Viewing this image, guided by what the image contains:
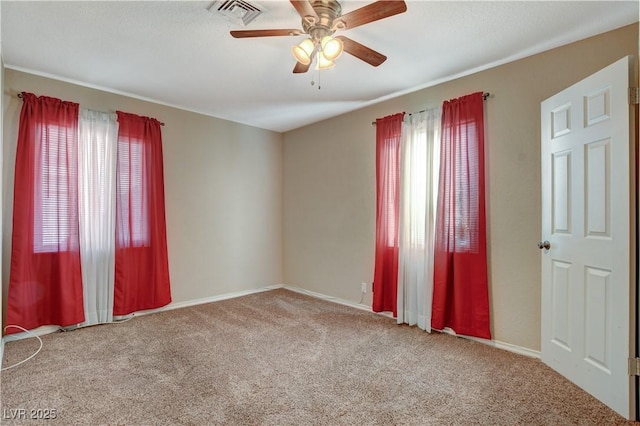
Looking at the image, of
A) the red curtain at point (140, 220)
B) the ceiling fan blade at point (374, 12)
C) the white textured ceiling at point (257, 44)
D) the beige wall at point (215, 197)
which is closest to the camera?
the ceiling fan blade at point (374, 12)

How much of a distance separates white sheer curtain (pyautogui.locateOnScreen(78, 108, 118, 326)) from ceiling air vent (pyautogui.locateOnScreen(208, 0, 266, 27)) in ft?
6.92

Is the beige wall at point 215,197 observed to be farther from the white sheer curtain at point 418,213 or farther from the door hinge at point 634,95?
the door hinge at point 634,95

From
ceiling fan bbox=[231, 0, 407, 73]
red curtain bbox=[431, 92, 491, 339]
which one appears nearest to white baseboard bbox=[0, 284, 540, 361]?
red curtain bbox=[431, 92, 491, 339]

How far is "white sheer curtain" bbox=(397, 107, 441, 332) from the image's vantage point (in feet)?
10.4

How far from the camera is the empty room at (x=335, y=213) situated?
1.96 m

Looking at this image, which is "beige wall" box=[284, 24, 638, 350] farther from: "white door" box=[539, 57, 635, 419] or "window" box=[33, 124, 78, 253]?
"window" box=[33, 124, 78, 253]

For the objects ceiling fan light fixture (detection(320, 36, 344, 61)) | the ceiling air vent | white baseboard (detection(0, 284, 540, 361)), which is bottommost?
white baseboard (detection(0, 284, 540, 361))

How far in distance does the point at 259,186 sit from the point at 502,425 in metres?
4.02

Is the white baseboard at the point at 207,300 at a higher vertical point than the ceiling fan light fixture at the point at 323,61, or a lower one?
lower

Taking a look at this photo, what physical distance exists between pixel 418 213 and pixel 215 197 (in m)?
2.71

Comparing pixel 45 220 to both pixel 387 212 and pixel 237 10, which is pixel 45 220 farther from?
pixel 387 212

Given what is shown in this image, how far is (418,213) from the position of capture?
10.8 ft

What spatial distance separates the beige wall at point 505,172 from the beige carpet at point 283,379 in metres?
0.55

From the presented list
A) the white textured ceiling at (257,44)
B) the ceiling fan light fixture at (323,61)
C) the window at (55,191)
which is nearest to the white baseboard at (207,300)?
the window at (55,191)
